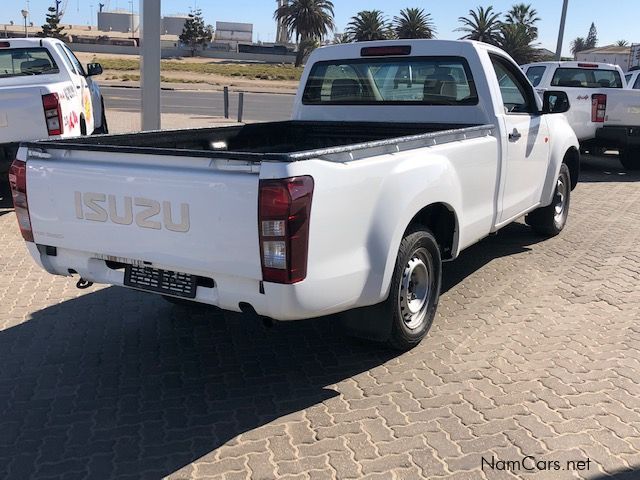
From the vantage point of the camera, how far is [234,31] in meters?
148

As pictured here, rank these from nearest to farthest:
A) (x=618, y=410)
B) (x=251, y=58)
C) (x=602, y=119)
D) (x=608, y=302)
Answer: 1. (x=618, y=410)
2. (x=608, y=302)
3. (x=602, y=119)
4. (x=251, y=58)

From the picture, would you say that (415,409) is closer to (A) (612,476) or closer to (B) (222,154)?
(A) (612,476)

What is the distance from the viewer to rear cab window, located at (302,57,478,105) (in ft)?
17.7

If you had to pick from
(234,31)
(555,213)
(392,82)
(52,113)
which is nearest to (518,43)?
(555,213)

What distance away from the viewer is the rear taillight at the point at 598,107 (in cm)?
1146

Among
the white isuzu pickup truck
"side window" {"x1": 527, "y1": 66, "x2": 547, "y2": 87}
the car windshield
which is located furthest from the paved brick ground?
"side window" {"x1": 527, "y1": 66, "x2": 547, "y2": 87}

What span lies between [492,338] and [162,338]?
2250mm

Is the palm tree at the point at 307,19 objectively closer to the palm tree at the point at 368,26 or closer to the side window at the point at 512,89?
the palm tree at the point at 368,26

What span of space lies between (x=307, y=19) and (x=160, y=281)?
82.4 meters

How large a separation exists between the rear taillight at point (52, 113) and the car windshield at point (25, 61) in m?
1.99

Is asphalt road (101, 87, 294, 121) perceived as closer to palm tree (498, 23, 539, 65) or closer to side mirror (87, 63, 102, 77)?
side mirror (87, 63, 102, 77)

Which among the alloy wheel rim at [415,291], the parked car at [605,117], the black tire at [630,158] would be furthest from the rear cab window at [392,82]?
the black tire at [630,158]

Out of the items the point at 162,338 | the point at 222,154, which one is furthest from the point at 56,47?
the point at 222,154

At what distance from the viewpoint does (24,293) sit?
5387 mm
